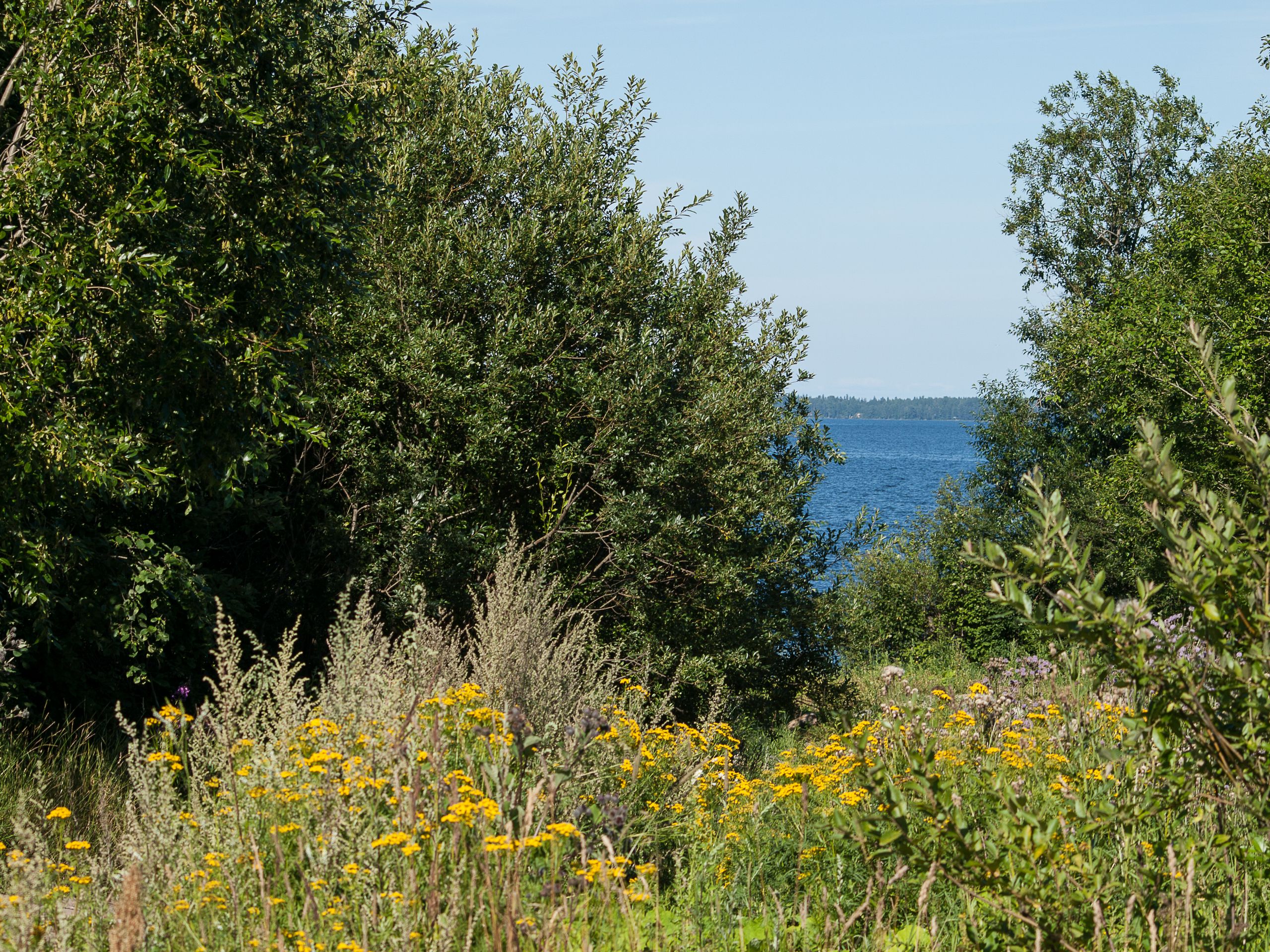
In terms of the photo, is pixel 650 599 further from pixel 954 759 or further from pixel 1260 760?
pixel 1260 760

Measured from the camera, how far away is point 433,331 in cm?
970

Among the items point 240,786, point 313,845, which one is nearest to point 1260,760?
point 313,845

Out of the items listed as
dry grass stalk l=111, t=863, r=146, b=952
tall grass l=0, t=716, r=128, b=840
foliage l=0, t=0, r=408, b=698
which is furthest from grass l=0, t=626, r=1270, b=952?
foliage l=0, t=0, r=408, b=698

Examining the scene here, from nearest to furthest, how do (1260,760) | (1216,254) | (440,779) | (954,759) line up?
(1260,760) → (440,779) → (954,759) → (1216,254)

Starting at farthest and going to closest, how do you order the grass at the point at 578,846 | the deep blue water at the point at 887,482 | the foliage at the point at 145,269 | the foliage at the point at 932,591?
the deep blue water at the point at 887,482 < the foliage at the point at 932,591 < the foliage at the point at 145,269 < the grass at the point at 578,846

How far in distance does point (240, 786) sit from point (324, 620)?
6.37 metres

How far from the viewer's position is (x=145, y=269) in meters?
5.99

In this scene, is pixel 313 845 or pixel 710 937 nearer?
pixel 313 845

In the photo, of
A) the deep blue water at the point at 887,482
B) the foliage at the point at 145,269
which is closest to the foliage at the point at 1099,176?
the deep blue water at the point at 887,482

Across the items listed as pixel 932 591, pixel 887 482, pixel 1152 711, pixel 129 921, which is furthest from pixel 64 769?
pixel 887 482

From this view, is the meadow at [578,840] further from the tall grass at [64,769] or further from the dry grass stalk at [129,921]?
the tall grass at [64,769]

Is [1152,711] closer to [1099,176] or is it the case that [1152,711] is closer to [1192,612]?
[1192,612]

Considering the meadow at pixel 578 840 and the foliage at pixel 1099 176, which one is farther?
the foliage at pixel 1099 176

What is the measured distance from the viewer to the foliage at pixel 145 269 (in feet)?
19.7
